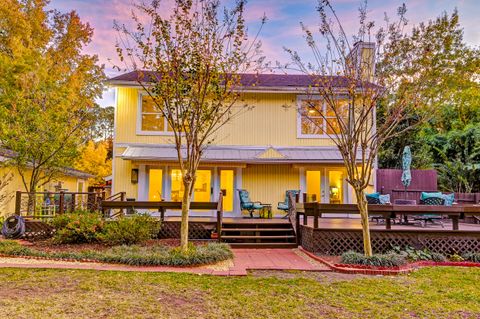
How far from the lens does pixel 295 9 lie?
11.6 metres

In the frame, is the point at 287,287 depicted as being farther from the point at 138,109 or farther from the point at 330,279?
the point at 138,109

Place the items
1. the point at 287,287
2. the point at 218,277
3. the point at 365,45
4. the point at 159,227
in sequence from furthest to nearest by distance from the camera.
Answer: the point at 159,227
the point at 365,45
the point at 218,277
the point at 287,287

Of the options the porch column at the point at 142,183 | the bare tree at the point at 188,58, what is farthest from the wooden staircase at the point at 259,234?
the porch column at the point at 142,183

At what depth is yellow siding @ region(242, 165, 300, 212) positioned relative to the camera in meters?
13.8

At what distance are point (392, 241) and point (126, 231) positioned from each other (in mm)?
6332

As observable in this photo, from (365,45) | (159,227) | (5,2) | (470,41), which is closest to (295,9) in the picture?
(365,45)

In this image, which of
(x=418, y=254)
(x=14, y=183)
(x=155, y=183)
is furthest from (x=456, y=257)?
(x=14, y=183)

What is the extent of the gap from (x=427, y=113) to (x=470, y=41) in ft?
62.7

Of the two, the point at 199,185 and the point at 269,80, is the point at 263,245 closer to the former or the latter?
the point at 199,185

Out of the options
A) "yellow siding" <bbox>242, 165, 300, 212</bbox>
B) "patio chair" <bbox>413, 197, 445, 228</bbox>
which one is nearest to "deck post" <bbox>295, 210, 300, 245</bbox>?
"yellow siding" <bbox>242, 165, 300, 212</bbox>

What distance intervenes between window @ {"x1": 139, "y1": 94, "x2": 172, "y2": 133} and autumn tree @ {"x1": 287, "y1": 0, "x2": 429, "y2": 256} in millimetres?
6604

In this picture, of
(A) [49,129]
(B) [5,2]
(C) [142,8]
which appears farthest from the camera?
(B) [5,2]

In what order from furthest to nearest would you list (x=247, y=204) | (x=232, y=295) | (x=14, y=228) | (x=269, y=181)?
(x=269, y=181), (x=247, y=204), (x=14, y=228), (x=232, y=295)

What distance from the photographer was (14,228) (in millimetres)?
9953
